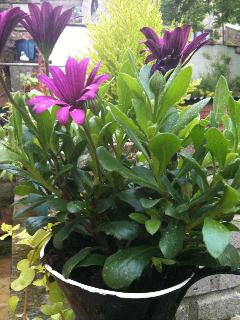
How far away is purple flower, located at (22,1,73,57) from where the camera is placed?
44cm

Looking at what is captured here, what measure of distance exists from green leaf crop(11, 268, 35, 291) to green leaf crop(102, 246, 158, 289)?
268 mm

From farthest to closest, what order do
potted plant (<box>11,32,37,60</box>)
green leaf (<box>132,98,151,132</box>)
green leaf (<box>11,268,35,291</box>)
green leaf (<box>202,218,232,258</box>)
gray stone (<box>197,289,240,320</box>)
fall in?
1. potted plant (<box>11,32,37,60</box>)
2. gray stone (<box>197,289,240,320</box>)
3. green leaf (<box>11,268,35,291</box>)
4. green leaf (<box>132,98,151,132</box>)
5. green leaf (<box>202,218,232,258</box>)

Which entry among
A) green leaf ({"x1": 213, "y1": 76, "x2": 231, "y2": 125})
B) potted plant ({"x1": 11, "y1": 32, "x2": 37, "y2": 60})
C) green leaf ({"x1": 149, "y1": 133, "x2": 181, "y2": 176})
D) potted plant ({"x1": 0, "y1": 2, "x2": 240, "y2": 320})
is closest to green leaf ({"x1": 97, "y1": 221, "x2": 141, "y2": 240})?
potted plant ({"x1": 0, "y1": 2, "x2": 240, "y2": 320})

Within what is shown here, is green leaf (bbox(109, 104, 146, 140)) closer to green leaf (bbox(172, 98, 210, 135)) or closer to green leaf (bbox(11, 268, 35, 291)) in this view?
green leaf (bbox(172, 98, 210, 135))

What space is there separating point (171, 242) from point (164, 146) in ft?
0.41

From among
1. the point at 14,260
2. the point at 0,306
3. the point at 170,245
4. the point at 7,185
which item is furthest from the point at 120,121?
the point at 7,185

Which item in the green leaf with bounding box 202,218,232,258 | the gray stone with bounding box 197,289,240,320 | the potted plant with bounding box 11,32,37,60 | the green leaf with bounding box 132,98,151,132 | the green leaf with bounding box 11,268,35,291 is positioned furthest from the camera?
the potted plant with bounding box 11,32,37,60

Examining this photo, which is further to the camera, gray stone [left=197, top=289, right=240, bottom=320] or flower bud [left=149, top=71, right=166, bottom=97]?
gray stone [left=197, top=289, right=240, bottom=320]

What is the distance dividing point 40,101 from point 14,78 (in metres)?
2.96

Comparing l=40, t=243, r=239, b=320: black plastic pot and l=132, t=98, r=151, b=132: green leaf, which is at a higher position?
l=132, t=98, r=151, b=132: green leaf

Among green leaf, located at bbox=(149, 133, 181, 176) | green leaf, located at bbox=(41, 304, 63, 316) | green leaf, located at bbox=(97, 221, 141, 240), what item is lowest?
green leaf, located at bbox=(41, 304, 63, 316)

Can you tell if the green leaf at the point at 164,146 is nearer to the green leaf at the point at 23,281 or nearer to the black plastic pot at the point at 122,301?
the black plastic pot at the point at 122,301

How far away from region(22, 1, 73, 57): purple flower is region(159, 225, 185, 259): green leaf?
1.10 feet

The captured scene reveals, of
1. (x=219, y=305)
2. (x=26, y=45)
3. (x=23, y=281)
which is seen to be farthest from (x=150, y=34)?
(x=26, y=45)
